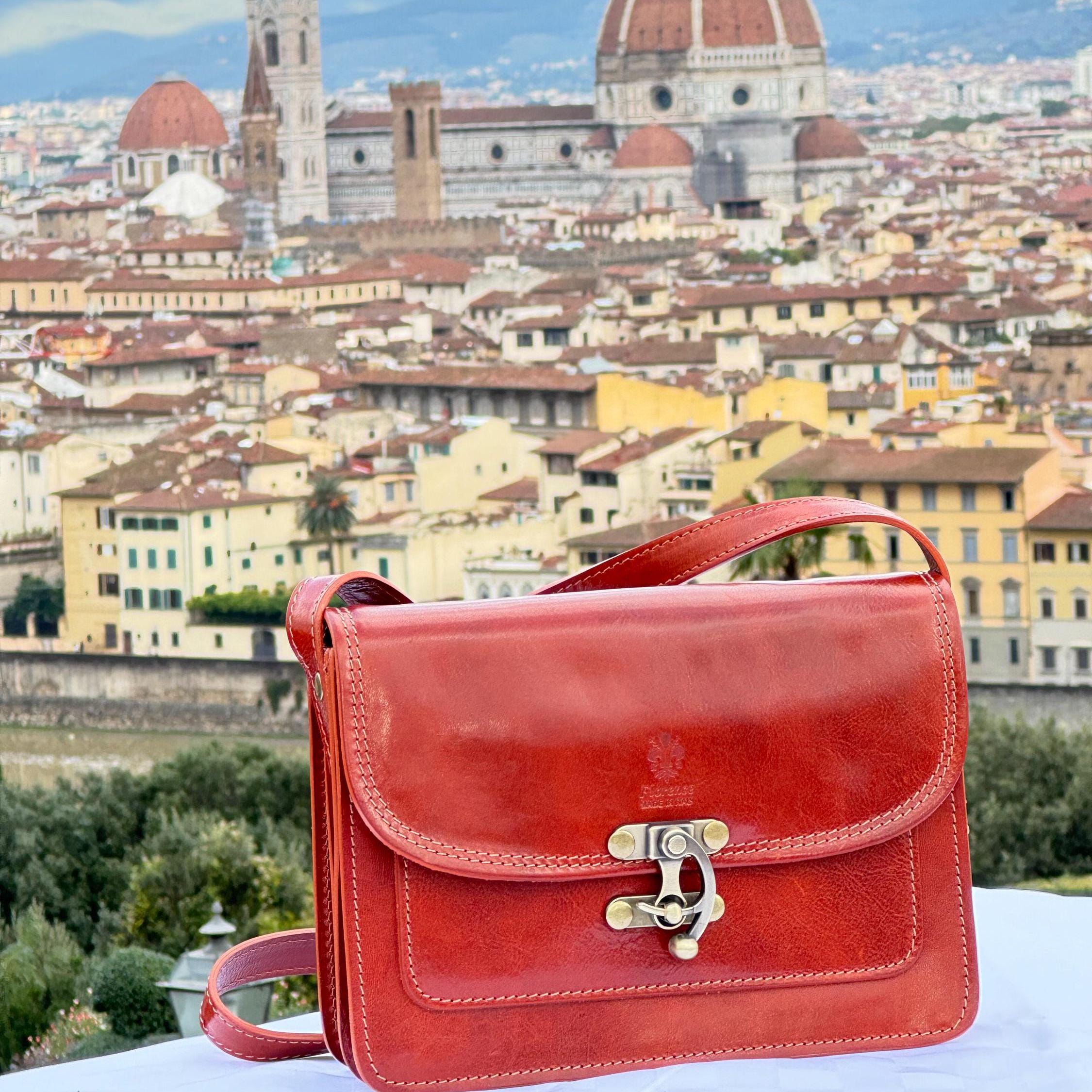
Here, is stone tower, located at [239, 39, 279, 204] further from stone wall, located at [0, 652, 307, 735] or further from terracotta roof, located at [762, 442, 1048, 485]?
terracotta roof, located at [762, 442, 1048, 485]

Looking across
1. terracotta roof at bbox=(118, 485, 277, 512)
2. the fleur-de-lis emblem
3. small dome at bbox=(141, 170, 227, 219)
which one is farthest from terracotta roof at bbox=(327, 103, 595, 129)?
the fleur-de-lis emblem

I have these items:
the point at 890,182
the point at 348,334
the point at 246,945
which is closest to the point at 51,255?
the point at 348,334

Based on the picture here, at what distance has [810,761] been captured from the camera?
1243mm

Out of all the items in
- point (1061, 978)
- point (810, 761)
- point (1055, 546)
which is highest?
point (810, 761)

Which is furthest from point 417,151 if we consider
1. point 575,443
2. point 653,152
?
point 575,443

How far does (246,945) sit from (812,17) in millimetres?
66687

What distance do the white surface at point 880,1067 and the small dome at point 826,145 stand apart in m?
62.7

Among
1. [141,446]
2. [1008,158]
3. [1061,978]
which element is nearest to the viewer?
[1061,978]

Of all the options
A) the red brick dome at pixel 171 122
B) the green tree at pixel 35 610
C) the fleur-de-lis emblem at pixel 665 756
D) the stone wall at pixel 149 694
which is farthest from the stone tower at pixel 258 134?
the fleur-de-lis emblem at pixel 665 756

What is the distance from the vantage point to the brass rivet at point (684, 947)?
121cm

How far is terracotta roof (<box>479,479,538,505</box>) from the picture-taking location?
22.9 m

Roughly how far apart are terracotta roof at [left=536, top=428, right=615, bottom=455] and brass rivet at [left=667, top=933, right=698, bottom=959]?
2165cm

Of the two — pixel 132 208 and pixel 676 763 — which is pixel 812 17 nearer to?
pixel 132 208

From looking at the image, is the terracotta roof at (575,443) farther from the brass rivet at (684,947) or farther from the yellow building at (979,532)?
the brass rivet at (684,947)
